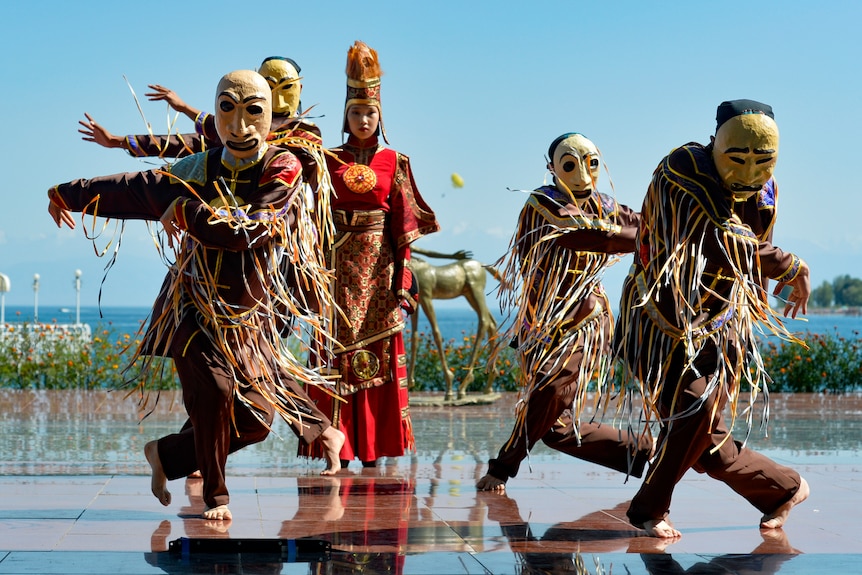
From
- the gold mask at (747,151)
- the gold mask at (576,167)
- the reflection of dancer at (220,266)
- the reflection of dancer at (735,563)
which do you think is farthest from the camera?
the gold mask at (576,167)

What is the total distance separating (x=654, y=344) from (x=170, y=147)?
2.79 m

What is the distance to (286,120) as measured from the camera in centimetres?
632

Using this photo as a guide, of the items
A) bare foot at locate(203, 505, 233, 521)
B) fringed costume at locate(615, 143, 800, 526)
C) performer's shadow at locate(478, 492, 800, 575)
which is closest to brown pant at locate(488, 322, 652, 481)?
performer's shadow at locate(478, 492, 800, 575)

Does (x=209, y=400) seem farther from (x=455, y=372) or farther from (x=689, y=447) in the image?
(x=455, y=372)

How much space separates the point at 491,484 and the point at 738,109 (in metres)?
2.40

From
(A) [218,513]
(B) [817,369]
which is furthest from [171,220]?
(B) [817,369]

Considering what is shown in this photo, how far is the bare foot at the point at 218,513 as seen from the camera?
17.4 ft

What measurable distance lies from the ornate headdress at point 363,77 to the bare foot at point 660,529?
3.21 meters

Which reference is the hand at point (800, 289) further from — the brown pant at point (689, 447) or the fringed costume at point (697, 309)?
the brown pant at point (689, 447)

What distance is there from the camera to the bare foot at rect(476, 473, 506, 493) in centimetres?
637

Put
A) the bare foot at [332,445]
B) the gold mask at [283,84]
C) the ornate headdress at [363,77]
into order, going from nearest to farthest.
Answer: the bare foot at [332,445], the gold mask at [283,84], the ornate headdress at [363,77]

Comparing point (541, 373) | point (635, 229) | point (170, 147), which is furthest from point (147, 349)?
point (635, 229)

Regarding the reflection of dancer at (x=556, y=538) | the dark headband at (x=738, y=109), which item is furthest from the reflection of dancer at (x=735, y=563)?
the dark headband at (x=738, y=109)

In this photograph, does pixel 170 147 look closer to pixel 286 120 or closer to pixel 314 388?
pixel 286 120
